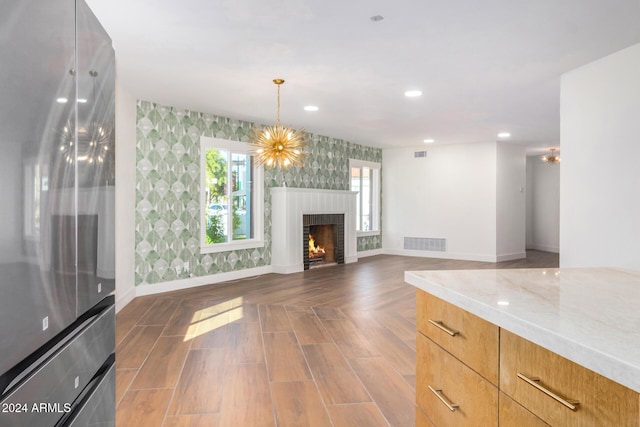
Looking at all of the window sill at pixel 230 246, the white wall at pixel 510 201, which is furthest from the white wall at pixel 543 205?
the window sill at pixel 230 246

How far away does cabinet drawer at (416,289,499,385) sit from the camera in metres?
1.26

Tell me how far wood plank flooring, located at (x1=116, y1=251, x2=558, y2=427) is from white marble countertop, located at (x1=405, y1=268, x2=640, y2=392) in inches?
25.0

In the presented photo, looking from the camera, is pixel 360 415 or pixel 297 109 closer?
pixel 360 415

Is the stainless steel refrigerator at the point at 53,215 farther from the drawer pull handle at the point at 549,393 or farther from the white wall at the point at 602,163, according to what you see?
the white wall at the point at 602,163

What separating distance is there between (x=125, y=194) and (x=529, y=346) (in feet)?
16.9

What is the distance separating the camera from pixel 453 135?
8516mm

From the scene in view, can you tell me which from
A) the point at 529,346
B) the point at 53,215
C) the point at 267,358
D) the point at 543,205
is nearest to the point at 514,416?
the point at 529,346

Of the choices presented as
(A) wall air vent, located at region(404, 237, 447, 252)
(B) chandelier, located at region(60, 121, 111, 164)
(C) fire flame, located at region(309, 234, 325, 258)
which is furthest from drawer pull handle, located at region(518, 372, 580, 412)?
(A) wall air vent, located at region(404, 237, 447, 252)

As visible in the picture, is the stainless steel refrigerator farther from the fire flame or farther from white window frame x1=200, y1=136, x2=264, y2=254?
the fire flame

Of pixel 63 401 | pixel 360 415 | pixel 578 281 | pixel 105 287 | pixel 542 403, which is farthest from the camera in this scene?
pixel 360 415

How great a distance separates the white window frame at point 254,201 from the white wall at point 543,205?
28.1 ft

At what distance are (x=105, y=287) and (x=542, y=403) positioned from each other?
57.1 inches

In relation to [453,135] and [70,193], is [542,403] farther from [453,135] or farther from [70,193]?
[453,135]

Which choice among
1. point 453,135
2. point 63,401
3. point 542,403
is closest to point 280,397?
point 63,401
